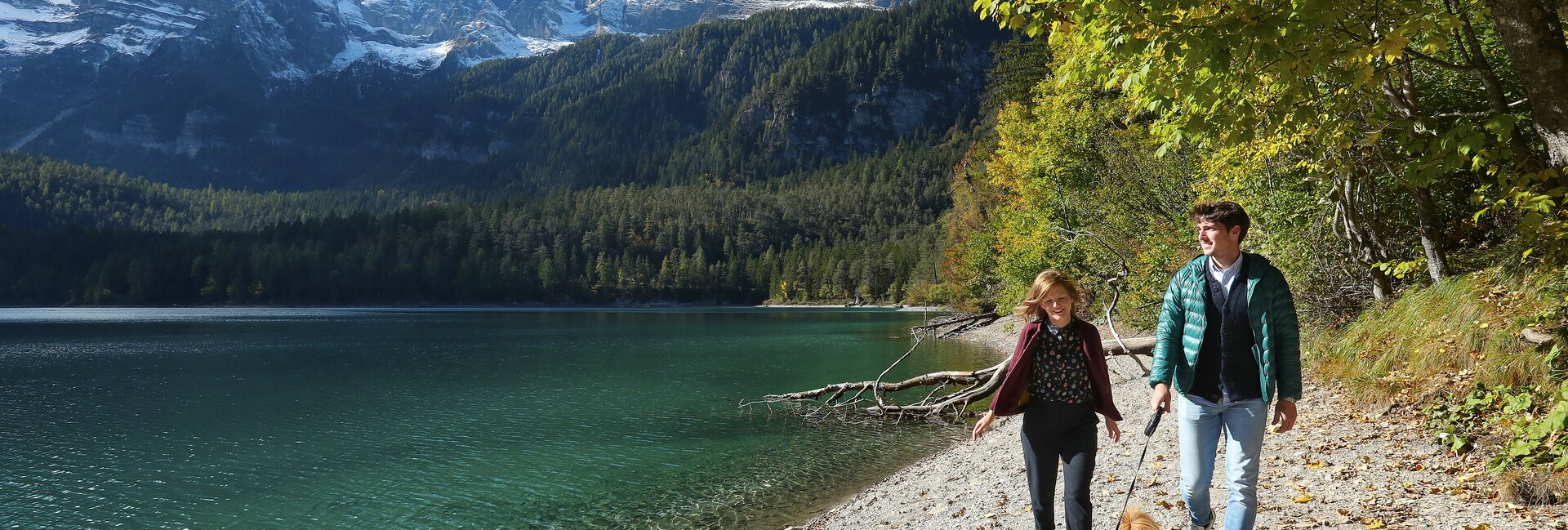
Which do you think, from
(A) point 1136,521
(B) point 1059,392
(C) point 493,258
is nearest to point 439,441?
(B) point 1059,392

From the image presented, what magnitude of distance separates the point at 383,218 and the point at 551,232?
39.3 m

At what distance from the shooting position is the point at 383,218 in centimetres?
17412

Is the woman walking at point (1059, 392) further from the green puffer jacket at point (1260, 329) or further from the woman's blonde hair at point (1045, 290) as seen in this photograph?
the green puffer jacket at point (1260, 329)

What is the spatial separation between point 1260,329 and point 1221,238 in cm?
57

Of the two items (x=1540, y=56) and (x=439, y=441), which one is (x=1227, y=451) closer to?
(x=1540, y=56)

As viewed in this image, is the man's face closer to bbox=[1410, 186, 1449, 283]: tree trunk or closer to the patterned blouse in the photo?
the patterned blouse

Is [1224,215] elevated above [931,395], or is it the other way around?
[1224,215]

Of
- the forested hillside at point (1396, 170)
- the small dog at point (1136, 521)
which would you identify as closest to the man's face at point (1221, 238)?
the forested hillside at point (1396, 170)

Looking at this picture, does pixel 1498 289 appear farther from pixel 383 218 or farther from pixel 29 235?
pixel 29 235

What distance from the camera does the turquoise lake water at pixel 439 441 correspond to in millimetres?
12836

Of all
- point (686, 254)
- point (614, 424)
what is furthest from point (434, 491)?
point (686, 254)

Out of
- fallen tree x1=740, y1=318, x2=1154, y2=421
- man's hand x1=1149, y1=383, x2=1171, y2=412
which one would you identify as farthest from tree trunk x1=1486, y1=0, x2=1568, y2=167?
fallen tree x1=740, y1=318, x2=1154, y2=421

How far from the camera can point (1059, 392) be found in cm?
521

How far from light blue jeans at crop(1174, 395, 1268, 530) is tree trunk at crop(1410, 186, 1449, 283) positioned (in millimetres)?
8022
